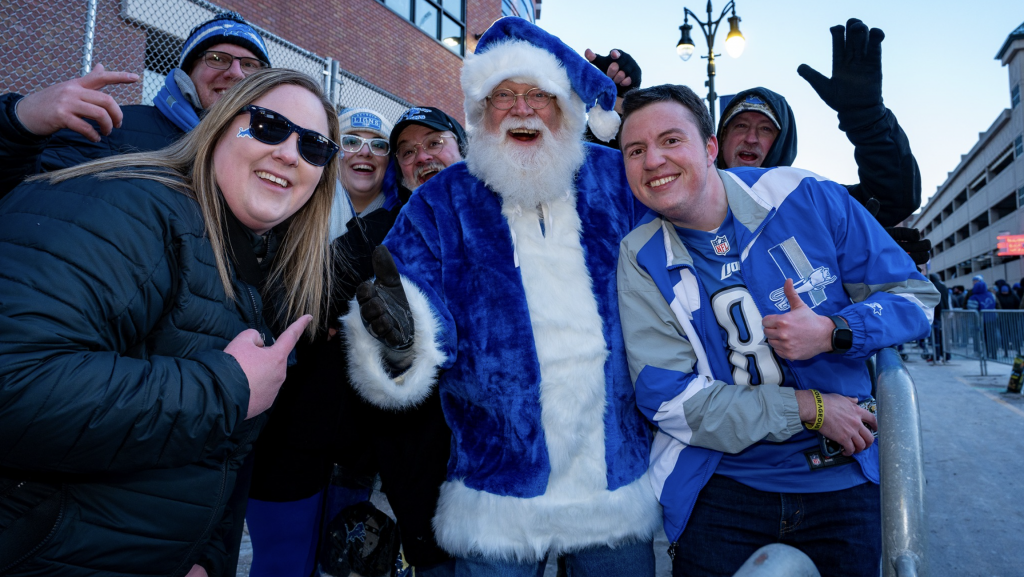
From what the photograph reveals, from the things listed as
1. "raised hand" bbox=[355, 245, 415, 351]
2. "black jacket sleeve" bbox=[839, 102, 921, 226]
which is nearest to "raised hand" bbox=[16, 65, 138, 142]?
"raised hand" bbox=[355, 245, 415, 351]

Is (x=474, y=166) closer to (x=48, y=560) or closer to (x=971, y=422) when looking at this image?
(x=48, y=560)

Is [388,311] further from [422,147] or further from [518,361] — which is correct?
[422,147]

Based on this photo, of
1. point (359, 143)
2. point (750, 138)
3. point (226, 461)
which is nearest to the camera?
point (226, 461)

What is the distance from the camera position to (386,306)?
1.86 metres

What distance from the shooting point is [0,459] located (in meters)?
1.05

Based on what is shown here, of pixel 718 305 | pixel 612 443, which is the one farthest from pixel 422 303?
pixel 718 305

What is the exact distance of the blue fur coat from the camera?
6.26ft

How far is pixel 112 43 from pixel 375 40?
17.3 ft

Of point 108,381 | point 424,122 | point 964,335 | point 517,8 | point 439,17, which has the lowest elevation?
point 964,335

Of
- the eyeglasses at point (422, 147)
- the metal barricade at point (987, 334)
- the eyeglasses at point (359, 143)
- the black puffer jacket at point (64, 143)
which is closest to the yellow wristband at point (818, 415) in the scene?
the black puffer jacket at point (64, 143)

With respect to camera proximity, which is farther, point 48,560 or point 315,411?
point 315,411

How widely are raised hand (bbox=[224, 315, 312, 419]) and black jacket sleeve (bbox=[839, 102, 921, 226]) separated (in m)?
2.42

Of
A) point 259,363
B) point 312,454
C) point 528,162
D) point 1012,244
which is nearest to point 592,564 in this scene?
point 312,454

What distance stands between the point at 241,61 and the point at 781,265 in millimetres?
2645
